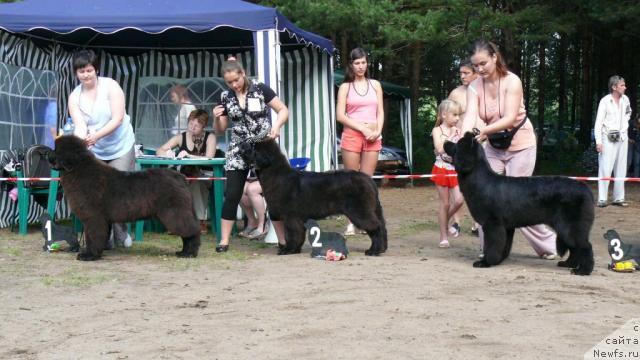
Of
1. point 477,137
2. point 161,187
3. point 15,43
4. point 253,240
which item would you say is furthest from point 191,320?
point 15,43

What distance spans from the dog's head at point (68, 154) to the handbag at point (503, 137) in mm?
3432

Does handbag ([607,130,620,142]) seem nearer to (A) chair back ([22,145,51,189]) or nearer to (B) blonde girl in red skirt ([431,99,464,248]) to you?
(B) blonde girl in red skirt ([431,99,464,248])

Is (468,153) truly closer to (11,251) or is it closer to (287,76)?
(11,251)

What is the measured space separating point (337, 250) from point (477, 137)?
5.19 ft

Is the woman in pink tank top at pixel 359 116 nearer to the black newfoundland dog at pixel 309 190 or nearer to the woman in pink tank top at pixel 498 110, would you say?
the black newfoundland dog at pixel 309 190

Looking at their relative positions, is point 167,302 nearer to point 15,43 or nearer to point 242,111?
point 242,111

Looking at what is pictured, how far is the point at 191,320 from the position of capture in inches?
198

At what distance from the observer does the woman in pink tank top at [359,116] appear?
8.69 m

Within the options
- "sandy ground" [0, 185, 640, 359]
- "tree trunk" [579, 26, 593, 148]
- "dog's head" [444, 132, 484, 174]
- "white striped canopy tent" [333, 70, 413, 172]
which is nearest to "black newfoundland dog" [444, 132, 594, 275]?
"dog's head" [444, 132, 484, 174]

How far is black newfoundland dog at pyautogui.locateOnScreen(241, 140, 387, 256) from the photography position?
7.46m

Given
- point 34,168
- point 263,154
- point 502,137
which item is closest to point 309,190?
point 263,154

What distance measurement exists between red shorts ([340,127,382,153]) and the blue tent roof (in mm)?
1284

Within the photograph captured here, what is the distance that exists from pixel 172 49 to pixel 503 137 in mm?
6117

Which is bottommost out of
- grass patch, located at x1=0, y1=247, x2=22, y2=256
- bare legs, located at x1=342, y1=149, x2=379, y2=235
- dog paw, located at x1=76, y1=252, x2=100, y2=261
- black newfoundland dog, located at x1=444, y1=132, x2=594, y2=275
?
grass patch, located at x1=0, y1=247, x2=22, y2=256
